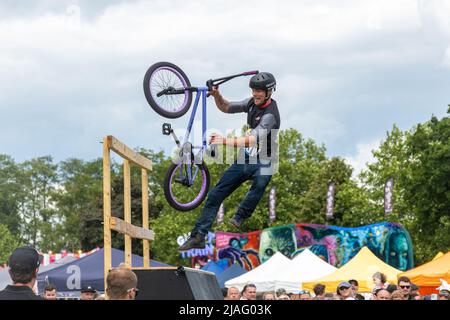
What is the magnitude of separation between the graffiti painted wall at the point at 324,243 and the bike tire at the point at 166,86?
2789cm

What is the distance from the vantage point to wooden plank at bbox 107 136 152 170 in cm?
1089

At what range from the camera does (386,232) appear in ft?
140

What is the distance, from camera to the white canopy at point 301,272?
100ft

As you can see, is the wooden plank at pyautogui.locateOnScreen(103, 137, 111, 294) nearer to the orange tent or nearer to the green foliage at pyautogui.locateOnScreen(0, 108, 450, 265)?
the orange tent

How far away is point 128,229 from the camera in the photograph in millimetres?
11633

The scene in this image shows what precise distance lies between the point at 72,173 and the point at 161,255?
40052 mm

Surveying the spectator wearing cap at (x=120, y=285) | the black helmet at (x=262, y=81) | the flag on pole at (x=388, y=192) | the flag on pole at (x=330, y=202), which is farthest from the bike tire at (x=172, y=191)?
the flag on pole at (x=330, y=202)

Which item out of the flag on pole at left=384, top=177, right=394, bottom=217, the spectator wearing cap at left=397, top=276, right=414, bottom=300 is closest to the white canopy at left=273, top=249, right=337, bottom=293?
the spectator wearing cap at left=397, top=276, right=414, bottom=300

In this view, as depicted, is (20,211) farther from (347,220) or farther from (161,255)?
(347,220)

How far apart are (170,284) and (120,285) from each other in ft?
9.88

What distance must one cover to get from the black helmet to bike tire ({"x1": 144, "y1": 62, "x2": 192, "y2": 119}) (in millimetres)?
1032

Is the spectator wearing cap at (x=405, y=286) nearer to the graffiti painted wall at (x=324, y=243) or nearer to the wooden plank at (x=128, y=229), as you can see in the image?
the wooden plank at (x=128, y=229)

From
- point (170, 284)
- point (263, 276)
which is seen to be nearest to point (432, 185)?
point (263, 276)

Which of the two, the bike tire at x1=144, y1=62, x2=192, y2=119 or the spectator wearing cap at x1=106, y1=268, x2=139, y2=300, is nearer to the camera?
the spectator wearing cap at x1=106, y1=268, x2=139, y2=300
